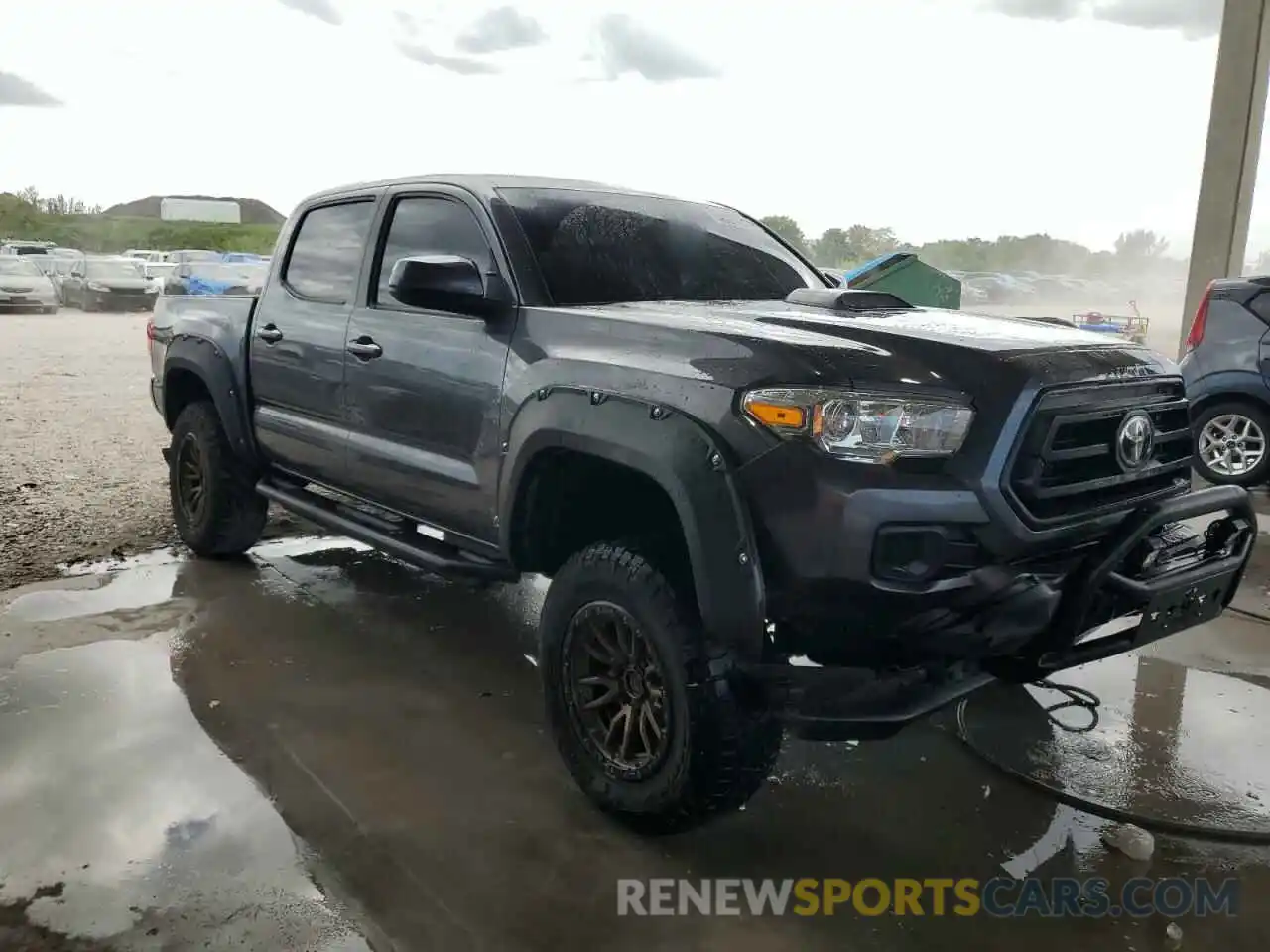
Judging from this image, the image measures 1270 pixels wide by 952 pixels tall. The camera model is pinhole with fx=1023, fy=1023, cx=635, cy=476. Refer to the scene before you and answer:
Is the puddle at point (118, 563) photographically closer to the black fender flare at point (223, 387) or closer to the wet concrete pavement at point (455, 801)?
the wet concrete pavement at point (455, 801)

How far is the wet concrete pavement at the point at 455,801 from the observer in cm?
225

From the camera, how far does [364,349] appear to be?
139 inches

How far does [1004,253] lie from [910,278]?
891 mm

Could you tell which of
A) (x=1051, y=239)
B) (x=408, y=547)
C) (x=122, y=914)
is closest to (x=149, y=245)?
(x=1051, y=239)

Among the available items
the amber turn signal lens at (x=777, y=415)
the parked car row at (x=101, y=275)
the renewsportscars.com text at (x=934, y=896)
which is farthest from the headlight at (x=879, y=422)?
the parked car row at (x=101, y=275)

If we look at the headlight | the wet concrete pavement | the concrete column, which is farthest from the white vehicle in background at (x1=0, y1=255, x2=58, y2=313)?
the headlight

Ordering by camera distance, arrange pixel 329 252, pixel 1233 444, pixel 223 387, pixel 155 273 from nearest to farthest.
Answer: pixel 329 252 → pixel 223 387 → pixel 1233 444 → pixel 155 273

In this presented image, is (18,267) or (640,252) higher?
(640,252)

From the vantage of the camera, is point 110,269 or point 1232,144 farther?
point 110,269

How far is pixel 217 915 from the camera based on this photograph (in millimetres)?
2238

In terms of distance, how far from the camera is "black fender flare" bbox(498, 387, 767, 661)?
7.11 feet

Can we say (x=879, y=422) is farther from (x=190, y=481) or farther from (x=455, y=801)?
(x=190, y=481)

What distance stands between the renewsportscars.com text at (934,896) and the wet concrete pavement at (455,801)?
36mm

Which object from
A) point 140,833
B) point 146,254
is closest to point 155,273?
point 146,254
